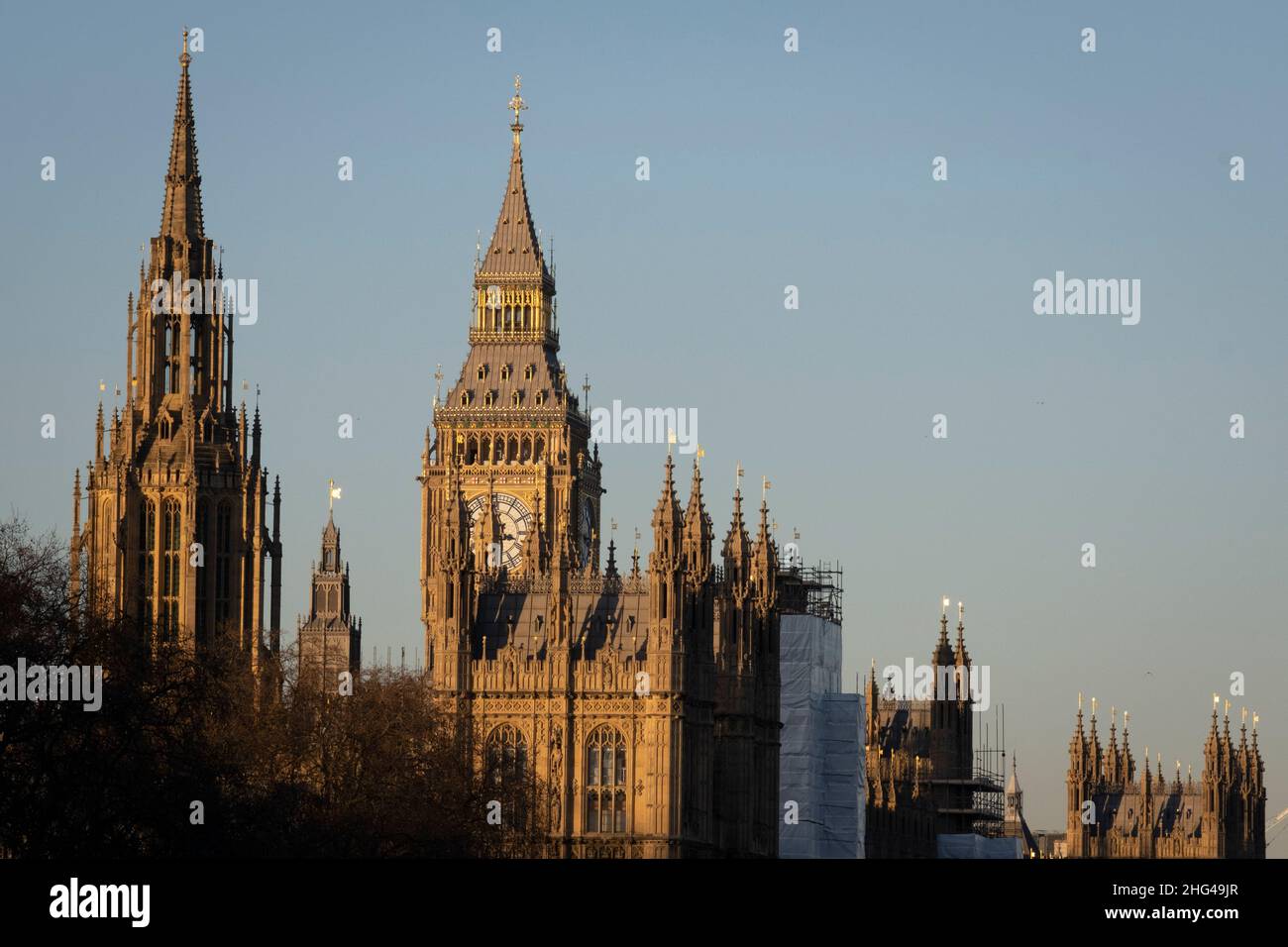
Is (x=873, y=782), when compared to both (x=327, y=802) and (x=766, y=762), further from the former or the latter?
(x=327, y=802)

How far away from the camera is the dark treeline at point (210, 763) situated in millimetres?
105000

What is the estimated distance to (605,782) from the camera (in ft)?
477

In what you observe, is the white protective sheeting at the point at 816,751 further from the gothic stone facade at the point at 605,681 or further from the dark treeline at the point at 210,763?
the dark treeline at the point at 210,763

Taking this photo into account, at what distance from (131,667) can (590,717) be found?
37.5 m

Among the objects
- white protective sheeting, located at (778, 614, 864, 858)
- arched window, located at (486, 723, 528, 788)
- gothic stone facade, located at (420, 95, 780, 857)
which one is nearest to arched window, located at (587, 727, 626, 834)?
gothic stone facade, located at (420, 95, 780, 857)

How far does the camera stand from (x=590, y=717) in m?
146

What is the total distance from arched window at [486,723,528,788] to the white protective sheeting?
31.7m

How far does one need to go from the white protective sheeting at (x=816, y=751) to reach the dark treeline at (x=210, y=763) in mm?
35796

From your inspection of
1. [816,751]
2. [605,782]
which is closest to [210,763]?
[605,782]

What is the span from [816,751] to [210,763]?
69.5 meters

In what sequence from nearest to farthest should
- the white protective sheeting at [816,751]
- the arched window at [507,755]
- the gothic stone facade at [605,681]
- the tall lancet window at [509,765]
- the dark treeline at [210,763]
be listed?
the dark treeline at [210,763] < the tall lancet window at [509,765] < the arched window at [507,755] < the gothic stone facade at [605,681] < the white protective sheeting at [816,751]

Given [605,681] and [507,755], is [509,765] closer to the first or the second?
[507,755]

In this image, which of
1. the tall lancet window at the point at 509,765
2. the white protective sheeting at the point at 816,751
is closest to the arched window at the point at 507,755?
the tall lancet window at the point at 509,765
